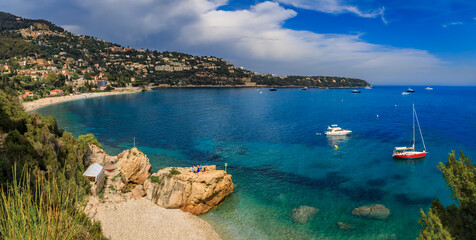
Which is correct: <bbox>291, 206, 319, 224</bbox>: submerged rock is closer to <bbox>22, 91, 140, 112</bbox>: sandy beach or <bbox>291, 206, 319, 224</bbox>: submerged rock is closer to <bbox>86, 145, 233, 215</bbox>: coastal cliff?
<bbox>86, 145, 233, 215</bbox>: coastal cliff

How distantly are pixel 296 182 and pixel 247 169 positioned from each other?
6.28m

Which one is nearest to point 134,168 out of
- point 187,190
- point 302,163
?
point 187,190

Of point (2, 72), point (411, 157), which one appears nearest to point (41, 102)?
point (2, 72)

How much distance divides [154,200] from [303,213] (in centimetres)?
1274

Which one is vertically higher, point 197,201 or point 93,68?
point 93,68

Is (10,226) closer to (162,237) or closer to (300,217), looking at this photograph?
(162,237)

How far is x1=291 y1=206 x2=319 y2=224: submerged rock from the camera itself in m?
18.9

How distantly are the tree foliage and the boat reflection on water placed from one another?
2895 cm

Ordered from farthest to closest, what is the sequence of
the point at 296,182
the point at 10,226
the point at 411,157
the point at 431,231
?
1. the point at 411,157
2. the point at 296,182
3. the point at 431,231
4. the point at 10,226

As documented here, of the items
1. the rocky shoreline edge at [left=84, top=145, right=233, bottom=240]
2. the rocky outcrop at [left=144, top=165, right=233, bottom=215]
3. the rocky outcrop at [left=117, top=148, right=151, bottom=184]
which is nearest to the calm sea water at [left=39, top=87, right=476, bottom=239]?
the rocky outcrop at [left=144, top=165, right=233, bottom=215]

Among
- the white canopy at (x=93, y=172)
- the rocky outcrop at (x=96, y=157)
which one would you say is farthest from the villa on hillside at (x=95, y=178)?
the rocky outcrop at (x=96, y=157)

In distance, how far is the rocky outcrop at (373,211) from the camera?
19.3m

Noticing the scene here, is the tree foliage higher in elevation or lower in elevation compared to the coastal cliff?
higher

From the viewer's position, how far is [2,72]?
366 feet
